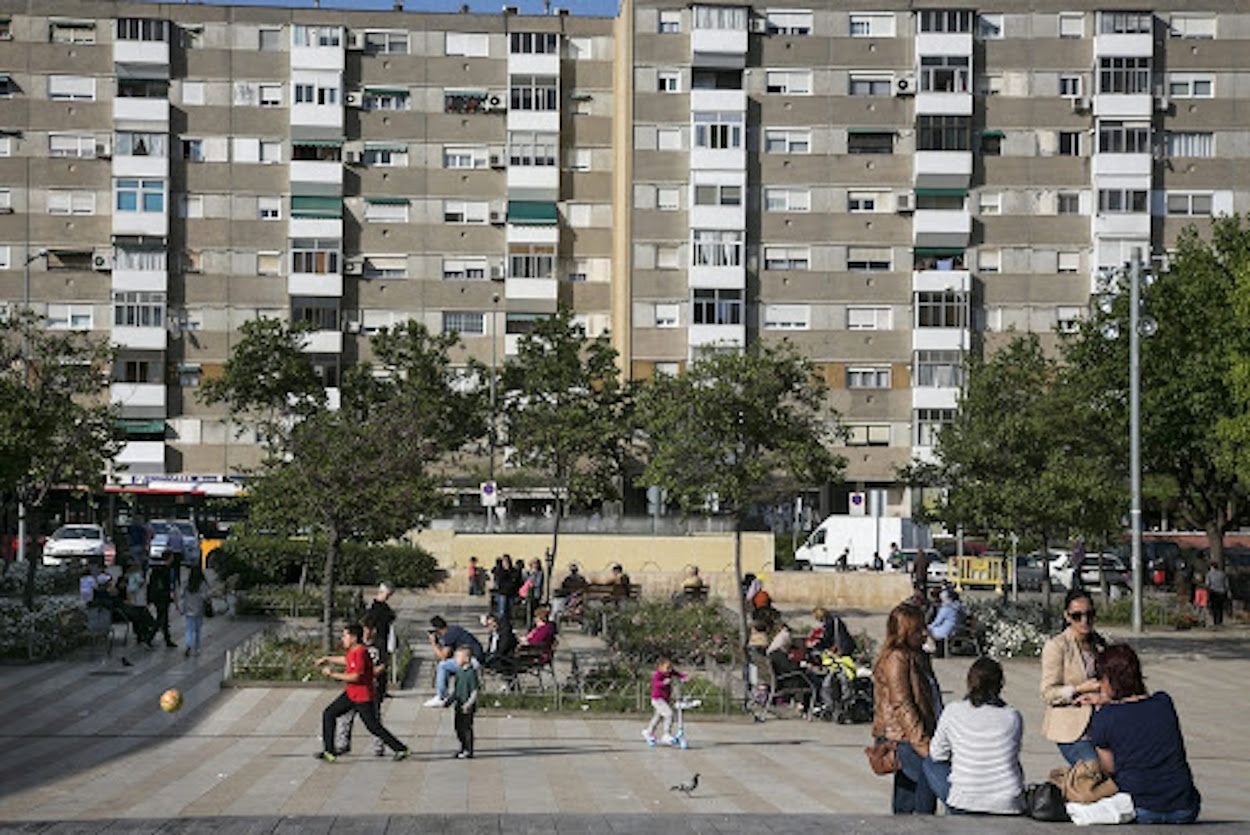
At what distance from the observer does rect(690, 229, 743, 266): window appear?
6681 centimetres

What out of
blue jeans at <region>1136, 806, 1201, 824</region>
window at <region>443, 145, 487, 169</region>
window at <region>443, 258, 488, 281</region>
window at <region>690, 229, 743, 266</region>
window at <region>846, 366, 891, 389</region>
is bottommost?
blue jeans at <region>1136, 806, 1201, 824</region>

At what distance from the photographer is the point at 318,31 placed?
223ft

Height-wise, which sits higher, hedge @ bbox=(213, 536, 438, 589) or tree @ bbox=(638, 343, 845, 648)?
tree @ bbox=(638, 343, 845, 648)

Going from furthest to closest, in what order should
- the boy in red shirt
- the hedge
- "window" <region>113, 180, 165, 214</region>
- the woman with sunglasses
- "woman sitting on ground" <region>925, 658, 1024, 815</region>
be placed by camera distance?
"window" <region>113, 180, 165, 214</region>, the hedge, the boy in red shirt, the woman with sunglasses, "woman sitting on ground" <region>925, 658, 1024, 815</region>

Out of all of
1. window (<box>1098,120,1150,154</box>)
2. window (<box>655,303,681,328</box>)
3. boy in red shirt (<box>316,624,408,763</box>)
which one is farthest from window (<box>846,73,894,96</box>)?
boy in red shirt (<box>316,624,408,763</box>)

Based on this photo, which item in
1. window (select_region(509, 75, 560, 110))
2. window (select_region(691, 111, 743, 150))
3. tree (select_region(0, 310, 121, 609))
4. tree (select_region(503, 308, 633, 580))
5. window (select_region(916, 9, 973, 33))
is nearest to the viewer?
tree (select_region(0, 310, 121, 609))

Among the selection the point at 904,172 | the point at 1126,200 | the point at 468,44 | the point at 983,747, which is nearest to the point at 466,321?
the point at 468,44

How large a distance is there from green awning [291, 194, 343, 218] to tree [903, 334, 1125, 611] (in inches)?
1311

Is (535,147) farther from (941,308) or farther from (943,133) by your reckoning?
(941,308)

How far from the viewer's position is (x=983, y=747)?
10.8 meters

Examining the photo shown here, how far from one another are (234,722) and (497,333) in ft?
158

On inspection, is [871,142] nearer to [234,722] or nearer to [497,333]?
[497,333]

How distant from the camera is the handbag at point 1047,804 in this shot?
427 inches

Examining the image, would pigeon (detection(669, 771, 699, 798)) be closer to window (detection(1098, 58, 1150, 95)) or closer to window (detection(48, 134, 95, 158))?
window (detection(1098, 58, 1150, 95))
